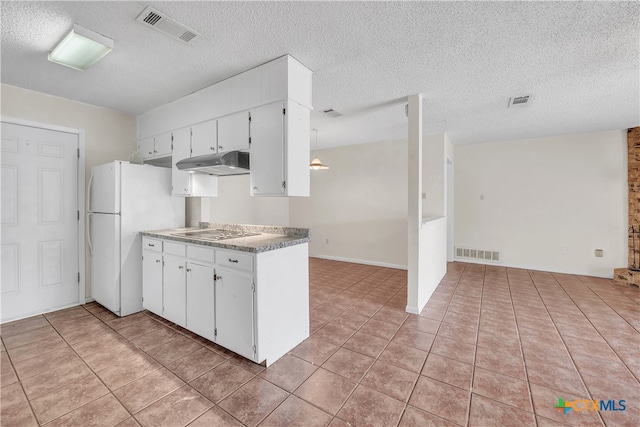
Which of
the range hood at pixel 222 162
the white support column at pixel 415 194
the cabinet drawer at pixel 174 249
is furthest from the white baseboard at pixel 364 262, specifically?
the cabinet drawer at pixel 174 249

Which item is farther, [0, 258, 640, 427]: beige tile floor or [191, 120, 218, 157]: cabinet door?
[191, 120, 218, 157]: cabinet door

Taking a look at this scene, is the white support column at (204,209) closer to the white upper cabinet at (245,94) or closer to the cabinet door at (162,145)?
the cabinet door at (162,145)

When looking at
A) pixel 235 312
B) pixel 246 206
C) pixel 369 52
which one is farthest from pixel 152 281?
pixel 246 206

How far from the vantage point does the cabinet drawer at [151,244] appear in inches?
112

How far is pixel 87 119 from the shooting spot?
3.37m

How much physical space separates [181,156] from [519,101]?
419 cm

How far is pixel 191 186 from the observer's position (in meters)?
3.16

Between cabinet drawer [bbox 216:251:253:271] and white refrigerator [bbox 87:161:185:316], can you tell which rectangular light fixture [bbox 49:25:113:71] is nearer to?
white refrigerator [bbox 87:161:185:316]

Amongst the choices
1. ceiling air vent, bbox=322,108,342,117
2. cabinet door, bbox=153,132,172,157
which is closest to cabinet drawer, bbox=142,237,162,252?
cabinet door, bbox=153,132,172,157

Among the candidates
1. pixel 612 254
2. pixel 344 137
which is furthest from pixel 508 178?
pixel 344 137

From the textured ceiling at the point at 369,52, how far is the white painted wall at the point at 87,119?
0.17 metres

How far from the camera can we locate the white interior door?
2.84 metres

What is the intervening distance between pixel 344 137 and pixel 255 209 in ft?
9.87

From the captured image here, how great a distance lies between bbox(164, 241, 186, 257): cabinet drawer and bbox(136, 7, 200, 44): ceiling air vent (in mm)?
1765
